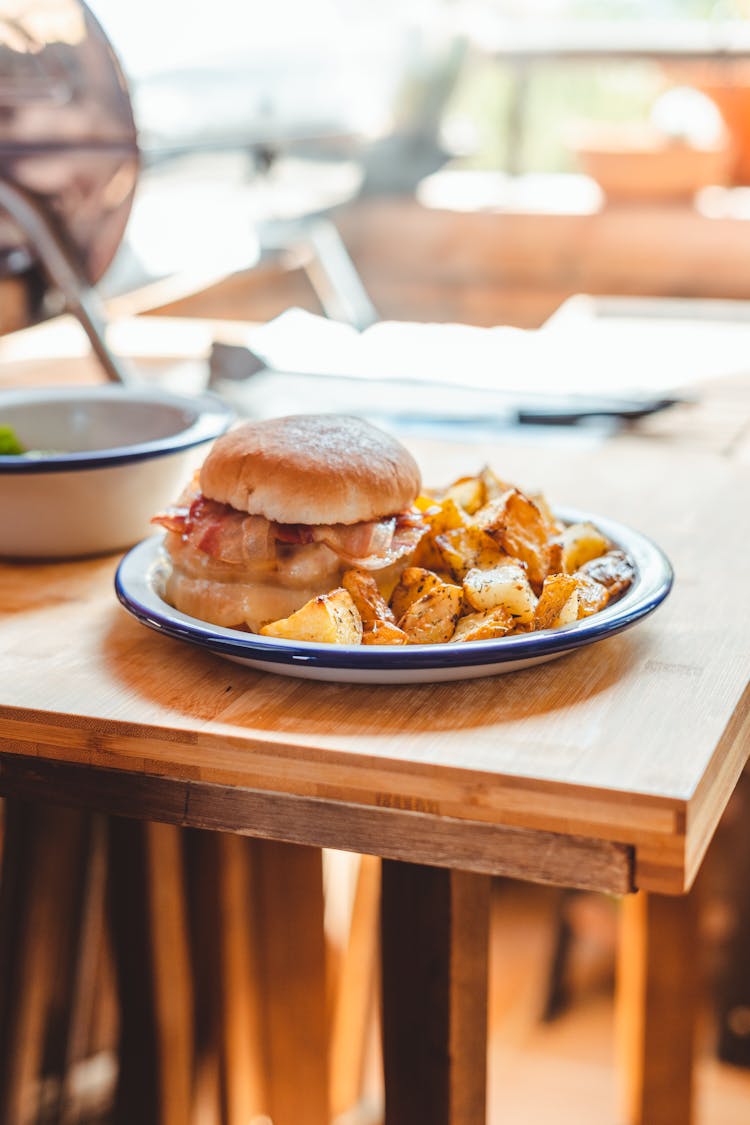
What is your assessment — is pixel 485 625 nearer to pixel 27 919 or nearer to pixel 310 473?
pixel 310 473

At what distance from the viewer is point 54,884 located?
1688 mm

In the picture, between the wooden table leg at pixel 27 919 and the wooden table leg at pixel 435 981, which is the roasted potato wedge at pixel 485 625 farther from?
the wooden table leg at pixel 27 919

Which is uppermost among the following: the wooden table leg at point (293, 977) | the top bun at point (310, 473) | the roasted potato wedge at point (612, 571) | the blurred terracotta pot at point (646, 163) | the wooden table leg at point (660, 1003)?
the top bun at point (310, 473)

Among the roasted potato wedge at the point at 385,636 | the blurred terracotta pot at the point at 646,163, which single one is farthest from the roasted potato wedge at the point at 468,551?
the blurred terracotta pot at the point at 646,163

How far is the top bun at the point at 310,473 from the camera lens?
93 centimetres

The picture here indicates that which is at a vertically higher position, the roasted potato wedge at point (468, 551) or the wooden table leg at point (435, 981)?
the roasted potato wedge at point (468, 551)

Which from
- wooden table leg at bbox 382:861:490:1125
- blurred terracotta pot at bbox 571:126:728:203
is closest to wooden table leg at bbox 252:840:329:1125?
wooden table leg at bbox 382:861:490:1125

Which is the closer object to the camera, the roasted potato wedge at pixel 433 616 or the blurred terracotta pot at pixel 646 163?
the roasted potato wedge at pixel 433 616

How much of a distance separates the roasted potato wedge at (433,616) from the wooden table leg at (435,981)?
19 cm

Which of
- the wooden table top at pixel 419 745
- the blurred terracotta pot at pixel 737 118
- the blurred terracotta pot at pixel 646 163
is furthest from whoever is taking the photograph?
the blurred terracotta pot at pixel 737 118

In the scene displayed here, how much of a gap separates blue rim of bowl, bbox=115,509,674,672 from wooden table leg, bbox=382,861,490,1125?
210mm

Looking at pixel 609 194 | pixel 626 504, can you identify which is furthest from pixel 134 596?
pixel 609 194

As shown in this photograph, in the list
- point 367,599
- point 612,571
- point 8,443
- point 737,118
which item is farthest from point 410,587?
point 737,118

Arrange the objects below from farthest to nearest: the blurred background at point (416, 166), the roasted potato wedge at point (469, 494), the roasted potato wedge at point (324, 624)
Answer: the blurred background at point (416, 166), the roasted potato wedge at point (469, 494), the roasted potato wedge at point (324, 624)
